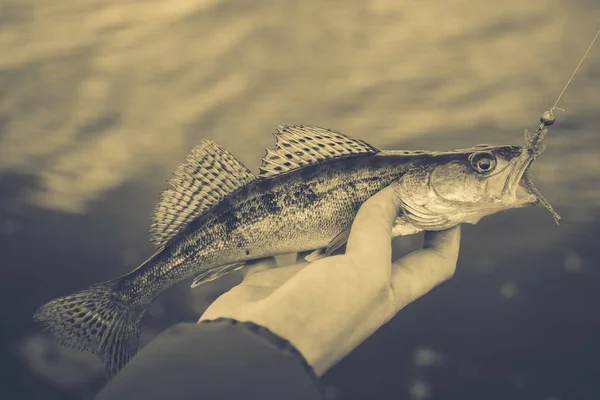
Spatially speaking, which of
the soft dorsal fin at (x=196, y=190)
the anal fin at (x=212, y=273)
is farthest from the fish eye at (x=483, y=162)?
the anal fin at (x=212, y=273)

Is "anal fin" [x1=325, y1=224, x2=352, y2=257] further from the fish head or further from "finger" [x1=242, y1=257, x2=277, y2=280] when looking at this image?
"finger" [x1=242, y1=257, x2=277, y2=280]

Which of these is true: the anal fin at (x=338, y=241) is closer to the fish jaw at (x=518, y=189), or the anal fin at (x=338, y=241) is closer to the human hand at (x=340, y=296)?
the human hand at (x=340, y=296)

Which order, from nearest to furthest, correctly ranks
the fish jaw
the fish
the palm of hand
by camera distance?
1. the palm of hand
2. the fish jaw
3. the fish

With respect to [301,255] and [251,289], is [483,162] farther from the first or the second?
[251,289]

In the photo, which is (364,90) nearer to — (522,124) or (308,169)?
(522,124)

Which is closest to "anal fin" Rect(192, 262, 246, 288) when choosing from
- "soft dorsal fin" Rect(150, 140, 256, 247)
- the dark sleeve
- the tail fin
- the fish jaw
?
"soft dorsal fin" Rect(150, 140, 256, 247)

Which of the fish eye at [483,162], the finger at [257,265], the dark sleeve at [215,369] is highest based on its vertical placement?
the dark sleeve at [215,369]

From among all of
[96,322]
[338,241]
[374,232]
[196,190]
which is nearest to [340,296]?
[374,232]
